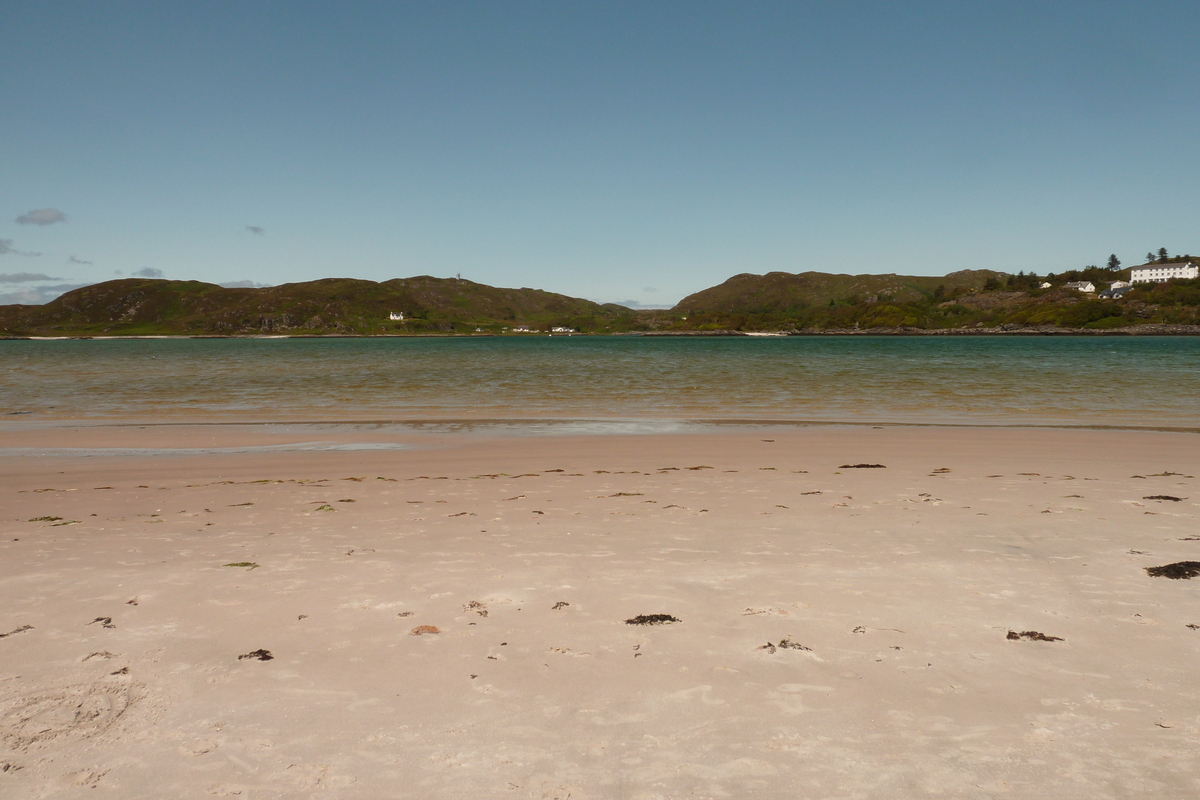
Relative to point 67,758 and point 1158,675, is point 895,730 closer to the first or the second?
point 1158,675

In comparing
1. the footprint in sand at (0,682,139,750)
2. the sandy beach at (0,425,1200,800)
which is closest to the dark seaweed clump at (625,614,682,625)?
the sandy beach at (0,425,1200,800)

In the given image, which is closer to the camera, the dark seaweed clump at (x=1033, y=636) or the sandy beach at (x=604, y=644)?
the sandy beach at (x=604, y=644)

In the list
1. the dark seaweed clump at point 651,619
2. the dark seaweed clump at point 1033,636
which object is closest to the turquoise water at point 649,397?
the dark seaweed clump at point 1033,636

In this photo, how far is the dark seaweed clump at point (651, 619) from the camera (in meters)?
5.72

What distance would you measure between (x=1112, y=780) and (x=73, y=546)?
10.4 m

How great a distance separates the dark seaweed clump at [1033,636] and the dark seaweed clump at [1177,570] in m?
2.30

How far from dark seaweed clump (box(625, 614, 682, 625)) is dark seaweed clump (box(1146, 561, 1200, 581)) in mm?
5048

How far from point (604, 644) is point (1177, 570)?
238 inches

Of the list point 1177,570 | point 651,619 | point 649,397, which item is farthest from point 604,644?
point 649,397

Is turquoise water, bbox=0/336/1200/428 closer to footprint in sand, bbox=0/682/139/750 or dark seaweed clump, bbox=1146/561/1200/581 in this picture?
dark seaweed clump, bbox=1146/561/1200/581

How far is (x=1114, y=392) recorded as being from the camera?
2888 cm

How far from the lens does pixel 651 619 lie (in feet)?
19.0

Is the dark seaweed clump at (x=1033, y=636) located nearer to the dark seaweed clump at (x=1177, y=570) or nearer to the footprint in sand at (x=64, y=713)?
the dark seaweed clump at (x=1177, y=570)

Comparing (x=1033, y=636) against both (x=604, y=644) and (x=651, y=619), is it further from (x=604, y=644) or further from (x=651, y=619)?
(x=604, y=644)
